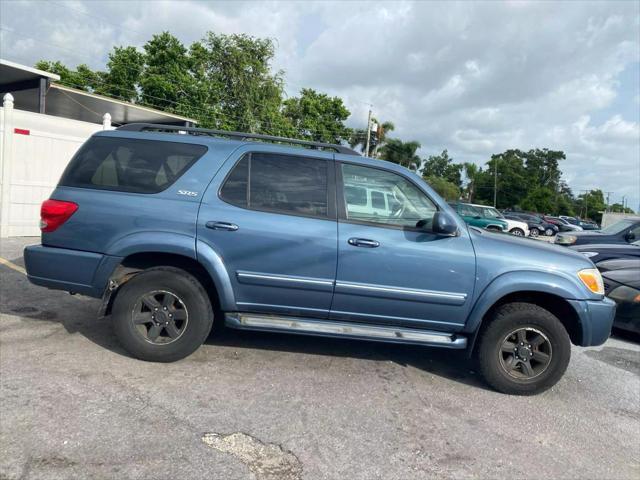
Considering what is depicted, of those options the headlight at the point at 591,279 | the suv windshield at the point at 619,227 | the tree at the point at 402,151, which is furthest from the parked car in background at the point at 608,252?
the tree at the point at 402,151

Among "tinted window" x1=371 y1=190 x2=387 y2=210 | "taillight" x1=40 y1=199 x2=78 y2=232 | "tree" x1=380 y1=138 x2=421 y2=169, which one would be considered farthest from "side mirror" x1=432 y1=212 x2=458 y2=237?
"tree" x1=380 y1=138 x2=421 y2=169

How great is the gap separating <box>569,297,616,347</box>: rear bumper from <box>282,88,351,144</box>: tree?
1415 inches

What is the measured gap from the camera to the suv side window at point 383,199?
389 cm

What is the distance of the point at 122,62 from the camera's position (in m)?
30.8

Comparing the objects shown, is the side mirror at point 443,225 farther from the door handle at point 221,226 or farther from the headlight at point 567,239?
the headlight at point 567,239

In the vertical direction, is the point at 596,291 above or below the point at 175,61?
below

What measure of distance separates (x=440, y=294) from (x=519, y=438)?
1.17 m

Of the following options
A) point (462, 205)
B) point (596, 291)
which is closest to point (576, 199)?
point (462, 205)

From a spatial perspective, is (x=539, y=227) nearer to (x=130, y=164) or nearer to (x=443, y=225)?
(x=443, y=225)

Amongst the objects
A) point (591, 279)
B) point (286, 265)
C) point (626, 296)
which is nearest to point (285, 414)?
point (286, 265)

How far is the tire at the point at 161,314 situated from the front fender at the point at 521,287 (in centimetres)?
224

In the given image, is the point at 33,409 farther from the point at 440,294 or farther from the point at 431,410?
the point at 440,294

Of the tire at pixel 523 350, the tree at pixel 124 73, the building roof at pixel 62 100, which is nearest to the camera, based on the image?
the tire at pixel 523 350

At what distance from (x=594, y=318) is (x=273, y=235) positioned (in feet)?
9.13
